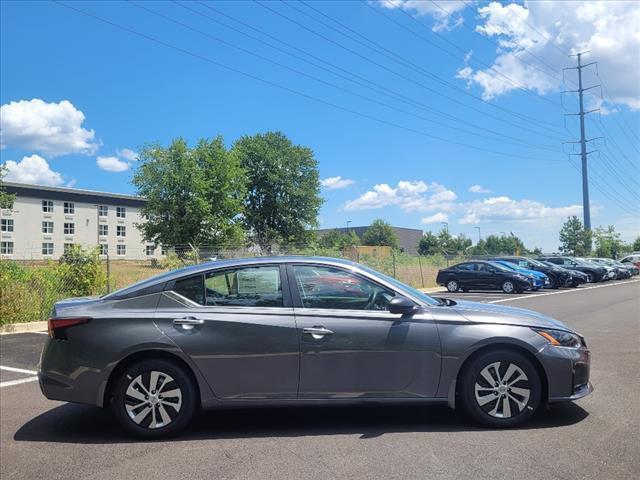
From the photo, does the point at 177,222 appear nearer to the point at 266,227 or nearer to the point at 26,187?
the point at 266,227

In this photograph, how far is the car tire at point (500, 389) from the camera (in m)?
4.89

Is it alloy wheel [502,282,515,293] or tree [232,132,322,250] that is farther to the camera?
tree [232,132,322,250]

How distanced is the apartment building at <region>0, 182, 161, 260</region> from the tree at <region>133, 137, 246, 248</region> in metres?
13.0

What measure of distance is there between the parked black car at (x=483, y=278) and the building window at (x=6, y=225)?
7612 cm

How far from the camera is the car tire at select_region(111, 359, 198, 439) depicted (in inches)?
190

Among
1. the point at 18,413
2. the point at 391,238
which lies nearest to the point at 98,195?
the point at 391,238

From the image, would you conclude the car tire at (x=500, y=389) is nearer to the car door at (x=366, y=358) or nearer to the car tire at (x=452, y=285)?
the car door at (x=366, y=358)

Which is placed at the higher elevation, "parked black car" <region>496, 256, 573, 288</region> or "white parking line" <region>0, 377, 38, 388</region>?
"parked black car" <region>496, 256, 573, 288</region>

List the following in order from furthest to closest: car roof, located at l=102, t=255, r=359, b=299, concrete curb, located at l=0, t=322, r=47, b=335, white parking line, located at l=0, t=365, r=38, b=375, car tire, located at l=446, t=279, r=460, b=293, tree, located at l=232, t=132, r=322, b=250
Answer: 1. tree, located at l=232, t=132, r=322, b=250
2. car tire, located at l=446, t=279, r=460, b=293
3. concrete curb, located at l=0, t=322, r=47, b=335
4. white parking line, located at l=0, t=365, r=38, b=375
5. car roof, located at l=102, t=255, r=359, b=299

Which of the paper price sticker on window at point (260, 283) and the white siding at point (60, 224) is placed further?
the white siding at point (60, 224)

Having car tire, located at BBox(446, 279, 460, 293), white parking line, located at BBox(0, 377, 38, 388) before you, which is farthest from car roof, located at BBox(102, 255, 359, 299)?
car tire, located at BBox(446, 279, 460, 293)

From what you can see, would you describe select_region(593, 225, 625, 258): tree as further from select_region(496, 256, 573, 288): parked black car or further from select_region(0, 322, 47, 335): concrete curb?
select_region(0, 322, 47, 335): concrete curb

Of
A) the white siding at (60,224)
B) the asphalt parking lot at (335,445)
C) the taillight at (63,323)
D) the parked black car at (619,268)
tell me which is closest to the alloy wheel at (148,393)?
the asphalt parking lot at (335,445)

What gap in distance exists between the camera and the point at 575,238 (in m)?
65.4
